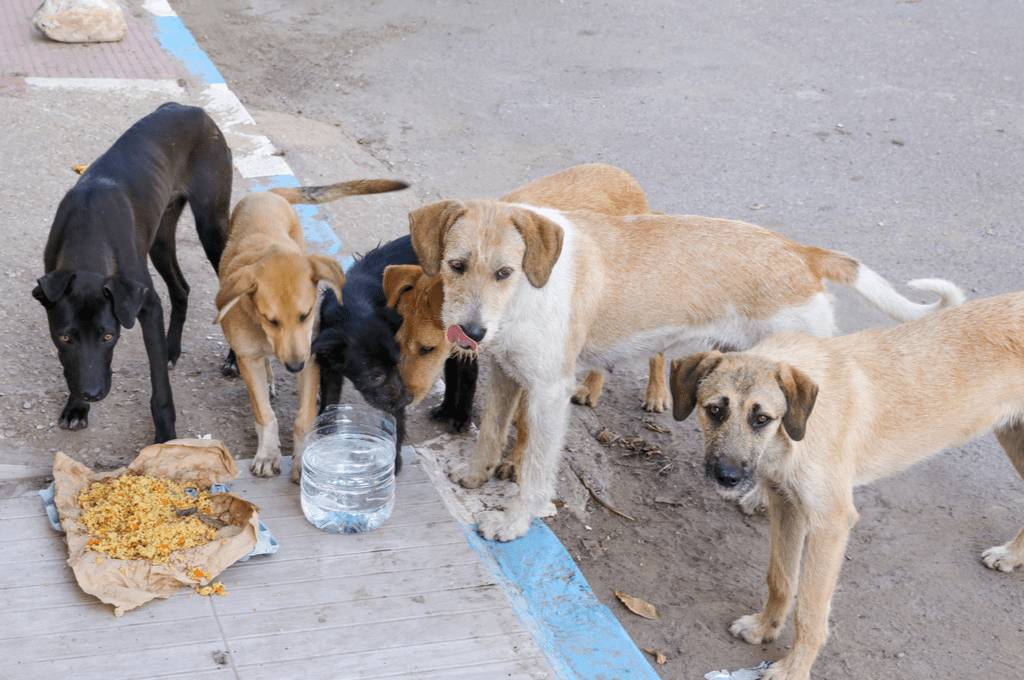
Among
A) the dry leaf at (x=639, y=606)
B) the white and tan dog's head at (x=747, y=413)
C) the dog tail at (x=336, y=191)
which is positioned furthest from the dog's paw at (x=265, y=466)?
the white and tan dog's head at (x=747, y=413)

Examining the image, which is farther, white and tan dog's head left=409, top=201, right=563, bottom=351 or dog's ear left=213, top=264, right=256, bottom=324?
dog's ear left=213, top=264, right=256, bottom=324

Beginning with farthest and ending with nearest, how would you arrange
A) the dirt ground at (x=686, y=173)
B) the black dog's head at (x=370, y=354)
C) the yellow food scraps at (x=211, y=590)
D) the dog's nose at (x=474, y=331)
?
the dirt ground at (x=686, y=173) < the black dog's head at (x=370, y=354) < the dog's nose at (x=474, y=331) < the yellow food scraps at (x=211, y=590)

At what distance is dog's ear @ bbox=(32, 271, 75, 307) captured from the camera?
4.57m

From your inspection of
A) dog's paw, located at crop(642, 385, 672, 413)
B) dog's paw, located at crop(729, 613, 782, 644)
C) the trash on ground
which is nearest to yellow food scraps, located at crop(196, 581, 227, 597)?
the trash on ground

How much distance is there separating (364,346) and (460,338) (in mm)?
512

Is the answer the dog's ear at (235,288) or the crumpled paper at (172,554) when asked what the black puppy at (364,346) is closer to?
the dog's ear at (235,288)

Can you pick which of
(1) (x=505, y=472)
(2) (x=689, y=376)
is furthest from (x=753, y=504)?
(2) (x=689, y=376)

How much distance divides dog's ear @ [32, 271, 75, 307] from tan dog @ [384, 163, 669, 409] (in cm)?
139

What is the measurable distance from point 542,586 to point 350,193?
2.77m

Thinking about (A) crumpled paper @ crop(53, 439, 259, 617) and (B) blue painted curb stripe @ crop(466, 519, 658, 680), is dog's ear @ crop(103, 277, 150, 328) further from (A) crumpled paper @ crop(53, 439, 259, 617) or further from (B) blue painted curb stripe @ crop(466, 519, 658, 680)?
(B) blue painted curb stripe @ crop(466, 519, 658, 680)

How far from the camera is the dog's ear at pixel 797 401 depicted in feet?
13.2

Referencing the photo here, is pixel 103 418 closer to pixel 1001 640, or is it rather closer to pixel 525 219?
pixel 525 219

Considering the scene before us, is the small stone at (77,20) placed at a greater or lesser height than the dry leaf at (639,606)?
greater

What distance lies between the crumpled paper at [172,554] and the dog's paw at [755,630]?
2.18 m
